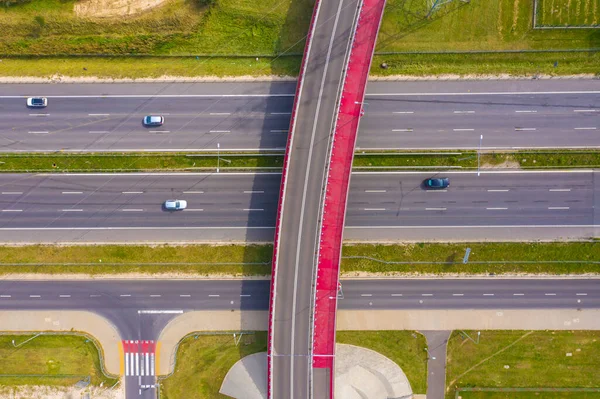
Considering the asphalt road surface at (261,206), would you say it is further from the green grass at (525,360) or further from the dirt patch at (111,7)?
the dirt patch at (111,7)

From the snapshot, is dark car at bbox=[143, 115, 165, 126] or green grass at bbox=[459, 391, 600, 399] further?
green grass at bbox=[459, 391, 600, 399]

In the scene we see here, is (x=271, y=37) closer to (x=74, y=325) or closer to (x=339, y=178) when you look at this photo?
(x=339, y=178)

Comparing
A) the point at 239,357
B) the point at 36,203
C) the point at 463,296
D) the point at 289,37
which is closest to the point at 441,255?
the point at 463,296

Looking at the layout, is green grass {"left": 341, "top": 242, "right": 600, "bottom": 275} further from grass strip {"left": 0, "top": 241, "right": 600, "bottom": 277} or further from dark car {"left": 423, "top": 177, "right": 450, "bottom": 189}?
dark car {"left": 423, "top": 177, "right": 450, "bottom": 189}

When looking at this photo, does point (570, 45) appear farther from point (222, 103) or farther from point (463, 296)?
point (222, 103)

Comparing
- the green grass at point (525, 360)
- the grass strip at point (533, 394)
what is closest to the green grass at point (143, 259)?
the green grass at point (525, 360)

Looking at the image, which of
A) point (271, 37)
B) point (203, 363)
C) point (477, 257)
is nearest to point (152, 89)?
point (271, 37)

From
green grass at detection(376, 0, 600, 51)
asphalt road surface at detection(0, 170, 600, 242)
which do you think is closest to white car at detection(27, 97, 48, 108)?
asphalt road surface at detection(0, 170, 600, 242)
